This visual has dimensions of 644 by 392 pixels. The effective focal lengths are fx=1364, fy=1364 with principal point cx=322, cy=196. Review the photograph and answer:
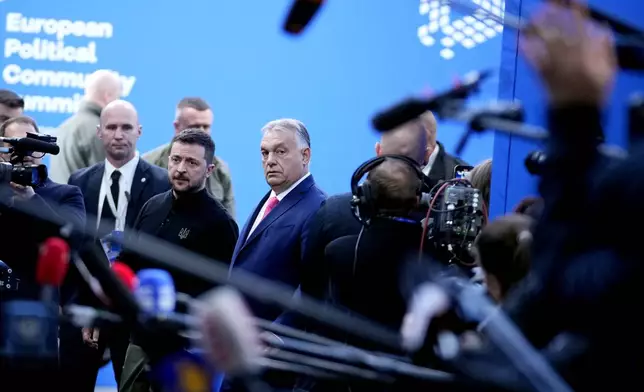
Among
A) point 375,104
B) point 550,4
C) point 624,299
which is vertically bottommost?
point 624,299

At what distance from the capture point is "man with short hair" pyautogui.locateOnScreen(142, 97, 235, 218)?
809cm

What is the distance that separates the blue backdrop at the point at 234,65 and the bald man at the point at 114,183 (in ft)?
3.87

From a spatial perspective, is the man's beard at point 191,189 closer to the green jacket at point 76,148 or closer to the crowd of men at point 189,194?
the crowd of men at point 189,194

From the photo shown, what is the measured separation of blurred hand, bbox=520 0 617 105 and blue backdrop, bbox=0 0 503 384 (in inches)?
245

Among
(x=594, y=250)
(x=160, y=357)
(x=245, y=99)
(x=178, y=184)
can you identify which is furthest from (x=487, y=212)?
(x=245, y=99)

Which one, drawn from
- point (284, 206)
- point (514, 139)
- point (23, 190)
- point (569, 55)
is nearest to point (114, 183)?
point (23, 190)

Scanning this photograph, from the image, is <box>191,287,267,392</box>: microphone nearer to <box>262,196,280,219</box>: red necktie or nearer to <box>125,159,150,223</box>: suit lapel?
<box>262,196,280,219</box>: red necktie

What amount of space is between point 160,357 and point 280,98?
232 inches

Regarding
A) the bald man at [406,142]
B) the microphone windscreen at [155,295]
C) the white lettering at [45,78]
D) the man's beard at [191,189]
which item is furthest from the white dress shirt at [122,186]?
the microphone windscreen at [155,295]

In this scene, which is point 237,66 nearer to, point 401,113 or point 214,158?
point 214,158

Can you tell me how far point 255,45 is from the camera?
29.6 ft

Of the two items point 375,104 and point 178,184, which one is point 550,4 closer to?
point 178,184

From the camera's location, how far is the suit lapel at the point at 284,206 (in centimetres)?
597

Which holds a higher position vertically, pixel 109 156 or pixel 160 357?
pixel 109 156
